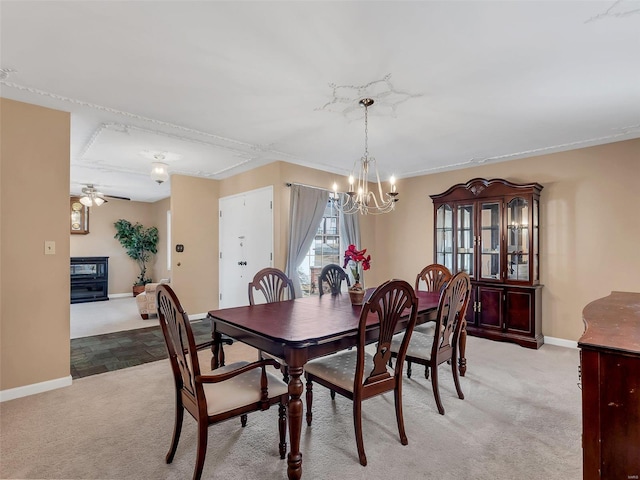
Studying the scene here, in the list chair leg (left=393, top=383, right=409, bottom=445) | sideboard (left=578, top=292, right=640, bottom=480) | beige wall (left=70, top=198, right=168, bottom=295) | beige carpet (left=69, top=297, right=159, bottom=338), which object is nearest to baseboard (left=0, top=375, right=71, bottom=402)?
beige carpet (left=69, top=297, right=159, bottom=338)

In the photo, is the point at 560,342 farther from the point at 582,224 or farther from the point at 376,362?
the point at 376,362

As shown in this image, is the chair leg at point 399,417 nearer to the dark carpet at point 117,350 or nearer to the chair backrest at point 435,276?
the chair backrest at point 435,276

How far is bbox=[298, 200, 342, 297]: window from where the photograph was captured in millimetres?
5016

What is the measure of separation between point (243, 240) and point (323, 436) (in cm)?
355

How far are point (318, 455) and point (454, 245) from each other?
3.61 metres

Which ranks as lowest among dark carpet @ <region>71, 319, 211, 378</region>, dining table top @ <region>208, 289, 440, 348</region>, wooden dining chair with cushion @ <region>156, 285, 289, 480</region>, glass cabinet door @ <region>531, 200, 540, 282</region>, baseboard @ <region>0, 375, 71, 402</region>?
dark carpet @ <region>71, 319, 211, 378</region>

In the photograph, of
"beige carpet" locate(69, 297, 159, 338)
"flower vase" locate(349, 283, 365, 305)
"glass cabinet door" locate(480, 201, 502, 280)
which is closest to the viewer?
"flower vase" locate(349, 283, 365, 305)

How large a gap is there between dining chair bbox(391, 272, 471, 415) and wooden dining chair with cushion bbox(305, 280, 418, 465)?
32 cm

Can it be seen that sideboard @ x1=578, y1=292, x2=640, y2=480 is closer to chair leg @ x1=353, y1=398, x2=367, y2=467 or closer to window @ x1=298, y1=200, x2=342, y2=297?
chair leg @ x1=353, y1=398, x2=367, y2=467

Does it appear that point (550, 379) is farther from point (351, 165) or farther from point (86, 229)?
point (86, 229)

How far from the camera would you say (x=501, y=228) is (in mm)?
4250

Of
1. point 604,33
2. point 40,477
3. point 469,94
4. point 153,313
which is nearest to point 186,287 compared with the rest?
point 153,313

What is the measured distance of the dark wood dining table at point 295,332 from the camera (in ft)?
5.65

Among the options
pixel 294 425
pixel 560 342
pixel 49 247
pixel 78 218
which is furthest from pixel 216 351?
pixel 78 218
